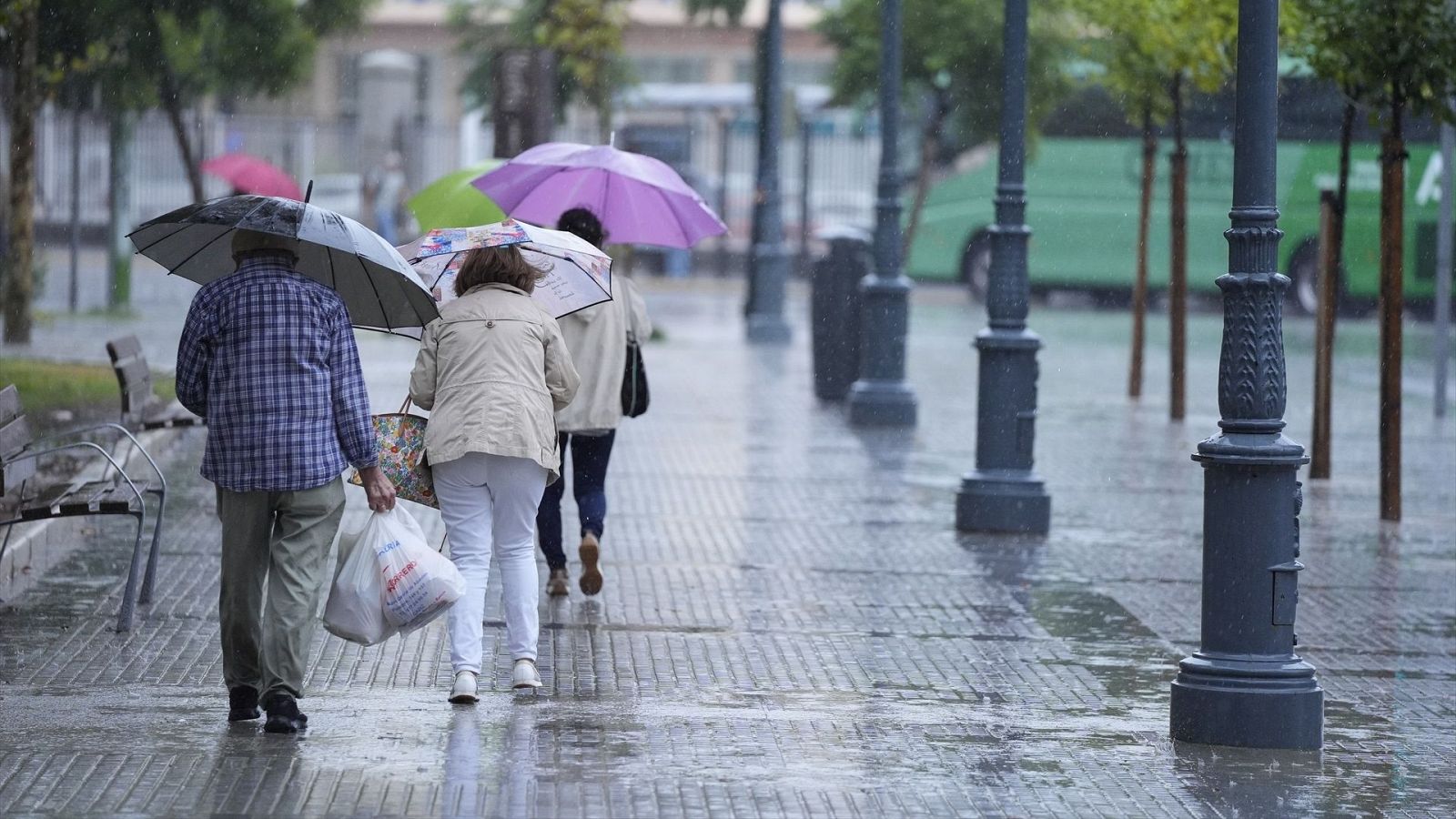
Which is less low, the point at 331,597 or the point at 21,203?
the point at 21,203

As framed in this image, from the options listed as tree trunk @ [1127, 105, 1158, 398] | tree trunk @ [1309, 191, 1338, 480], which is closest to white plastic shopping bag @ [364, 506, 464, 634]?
tree trunk @ [1309, 191, 1338, 480]

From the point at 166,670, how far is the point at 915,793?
107 inches

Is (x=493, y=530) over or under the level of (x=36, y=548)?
over

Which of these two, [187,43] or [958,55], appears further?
[958,55]

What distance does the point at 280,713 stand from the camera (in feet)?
21.5

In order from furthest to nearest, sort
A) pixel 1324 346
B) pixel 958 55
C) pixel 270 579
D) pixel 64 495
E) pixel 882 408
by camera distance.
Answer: pixel 958 55 < pixel 882 408 < pixel 1324 346 < pixel 64 495 < pixel 270 579

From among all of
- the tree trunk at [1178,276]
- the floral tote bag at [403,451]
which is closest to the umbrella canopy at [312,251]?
the floral tote bag at [403,451]

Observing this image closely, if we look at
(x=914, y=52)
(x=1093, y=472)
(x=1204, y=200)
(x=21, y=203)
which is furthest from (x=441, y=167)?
(x=1093, y=472)

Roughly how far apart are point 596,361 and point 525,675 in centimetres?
200

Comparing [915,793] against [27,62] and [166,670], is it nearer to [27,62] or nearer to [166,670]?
[166,670]

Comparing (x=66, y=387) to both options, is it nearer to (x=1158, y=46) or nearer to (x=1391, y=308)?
(x=1391, y=308)

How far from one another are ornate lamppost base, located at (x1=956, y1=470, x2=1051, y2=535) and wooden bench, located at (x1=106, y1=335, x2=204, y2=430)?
389cm

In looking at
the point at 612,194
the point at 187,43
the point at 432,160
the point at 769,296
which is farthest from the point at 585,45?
the point at 612,194

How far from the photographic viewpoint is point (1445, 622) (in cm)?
941
